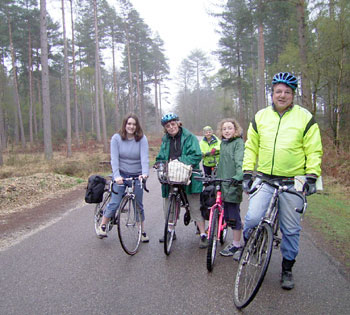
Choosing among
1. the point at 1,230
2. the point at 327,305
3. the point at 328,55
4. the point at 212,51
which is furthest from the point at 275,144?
the point at 212,51

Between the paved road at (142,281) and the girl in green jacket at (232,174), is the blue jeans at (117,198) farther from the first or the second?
the girl in green jacket at (232,174)

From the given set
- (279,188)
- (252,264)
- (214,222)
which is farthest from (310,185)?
(214,222)

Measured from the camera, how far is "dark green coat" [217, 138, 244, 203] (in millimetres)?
3922

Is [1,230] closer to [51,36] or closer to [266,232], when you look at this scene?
[266,232]

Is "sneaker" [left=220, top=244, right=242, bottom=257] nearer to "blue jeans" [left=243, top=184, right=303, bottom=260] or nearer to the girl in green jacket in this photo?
the girl in green jacket

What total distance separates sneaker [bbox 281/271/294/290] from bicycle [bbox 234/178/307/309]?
0.60 metres

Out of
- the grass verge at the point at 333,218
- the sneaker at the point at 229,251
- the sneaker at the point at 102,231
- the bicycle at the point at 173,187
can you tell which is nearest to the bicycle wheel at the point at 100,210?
the sneaker at the point at 102,231

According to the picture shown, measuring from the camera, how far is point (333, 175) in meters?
10.4

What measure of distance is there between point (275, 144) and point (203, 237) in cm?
211

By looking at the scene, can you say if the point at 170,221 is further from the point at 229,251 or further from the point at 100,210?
Result: the point at 100,210

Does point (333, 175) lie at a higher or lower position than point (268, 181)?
lower

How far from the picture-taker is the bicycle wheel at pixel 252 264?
2684mm

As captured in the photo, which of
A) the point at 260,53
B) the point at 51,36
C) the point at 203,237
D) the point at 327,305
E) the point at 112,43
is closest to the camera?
the point at 327,305

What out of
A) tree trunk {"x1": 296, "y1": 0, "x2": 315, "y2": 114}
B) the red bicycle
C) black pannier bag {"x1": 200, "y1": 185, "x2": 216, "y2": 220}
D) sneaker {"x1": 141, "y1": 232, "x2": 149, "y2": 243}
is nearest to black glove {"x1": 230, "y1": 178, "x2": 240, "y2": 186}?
the red bicycle
